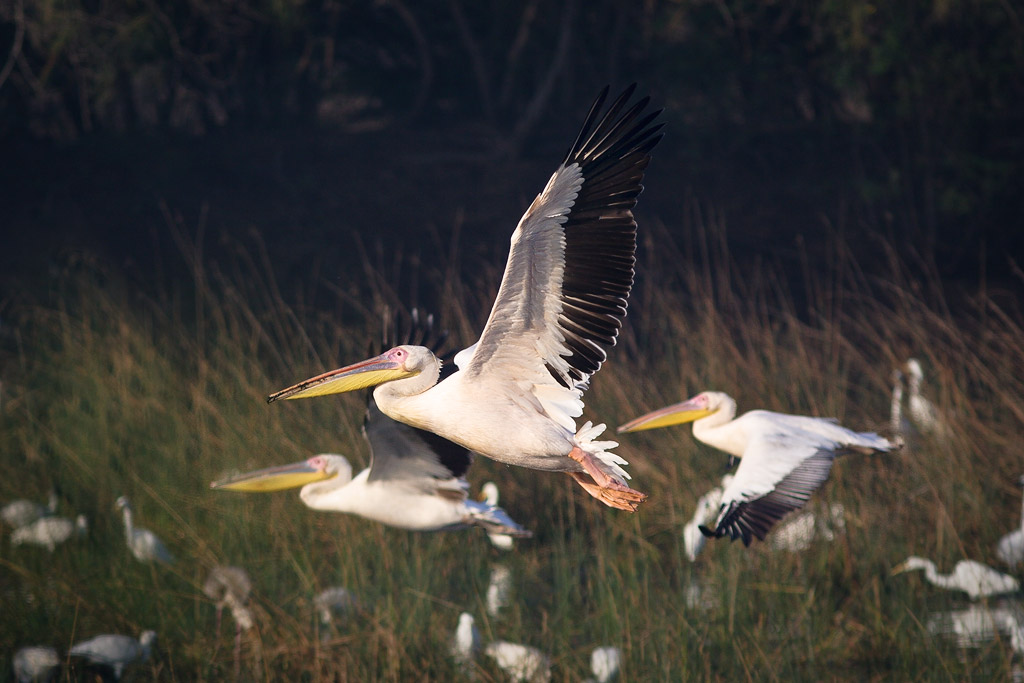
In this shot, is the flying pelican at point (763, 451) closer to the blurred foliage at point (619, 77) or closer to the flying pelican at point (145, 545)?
the flying pelican at point (145, 545)

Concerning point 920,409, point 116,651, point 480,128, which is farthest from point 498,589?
point 480,128

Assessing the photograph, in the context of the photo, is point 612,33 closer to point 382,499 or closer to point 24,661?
point 382,499

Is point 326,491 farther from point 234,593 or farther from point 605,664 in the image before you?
point 605,664

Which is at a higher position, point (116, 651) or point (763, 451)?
point (763, 451)

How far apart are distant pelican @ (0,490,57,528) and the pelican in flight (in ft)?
10.9

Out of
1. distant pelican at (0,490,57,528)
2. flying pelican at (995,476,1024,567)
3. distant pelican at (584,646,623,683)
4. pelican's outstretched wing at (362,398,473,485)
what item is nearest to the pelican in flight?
distant pelican at (584,646,623,683)

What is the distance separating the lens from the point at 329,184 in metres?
15.3

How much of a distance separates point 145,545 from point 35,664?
105 cm

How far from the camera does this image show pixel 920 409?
24.6 feet

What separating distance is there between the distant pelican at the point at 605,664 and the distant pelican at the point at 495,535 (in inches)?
49.8

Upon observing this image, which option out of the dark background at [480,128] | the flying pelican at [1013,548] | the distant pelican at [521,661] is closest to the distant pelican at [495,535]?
the distant pelican at [521,661]

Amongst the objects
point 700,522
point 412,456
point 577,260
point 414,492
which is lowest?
point 700,522

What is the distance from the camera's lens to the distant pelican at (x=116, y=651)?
541cm

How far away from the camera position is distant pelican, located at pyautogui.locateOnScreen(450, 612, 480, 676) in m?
5.31
